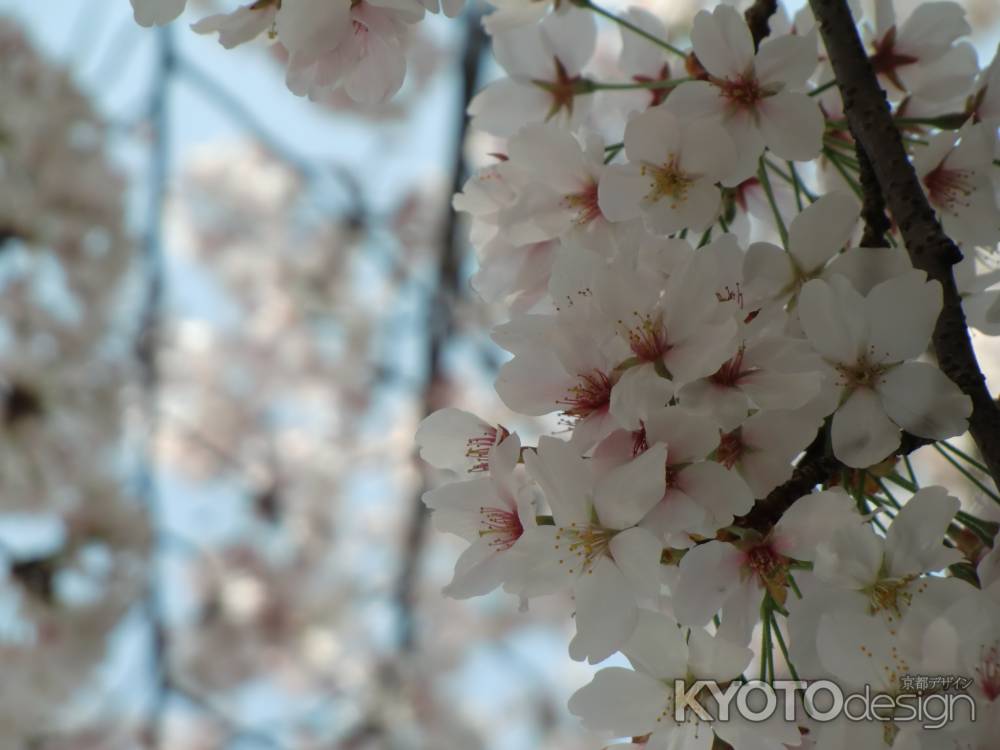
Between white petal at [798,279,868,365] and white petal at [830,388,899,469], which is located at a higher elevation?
white petal at [798,279,868,365]

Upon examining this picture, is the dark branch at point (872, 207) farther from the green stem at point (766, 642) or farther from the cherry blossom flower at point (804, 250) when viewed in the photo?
the green stem at point (766, 642)

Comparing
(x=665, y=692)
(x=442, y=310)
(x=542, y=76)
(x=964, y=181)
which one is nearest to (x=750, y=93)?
(x=964, y=181)

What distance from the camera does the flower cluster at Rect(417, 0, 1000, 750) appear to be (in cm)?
48

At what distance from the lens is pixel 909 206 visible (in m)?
0.53

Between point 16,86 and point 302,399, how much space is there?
103 inches

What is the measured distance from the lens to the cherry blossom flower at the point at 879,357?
1.65 feet

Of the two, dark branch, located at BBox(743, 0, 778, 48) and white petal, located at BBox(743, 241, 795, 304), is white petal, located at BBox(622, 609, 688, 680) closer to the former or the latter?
white petal, located at BBox(743, 241, 795, 304)

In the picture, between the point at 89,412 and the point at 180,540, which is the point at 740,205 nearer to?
the point at 89,412

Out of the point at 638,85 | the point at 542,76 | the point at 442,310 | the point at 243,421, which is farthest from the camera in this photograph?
the point at 243,421

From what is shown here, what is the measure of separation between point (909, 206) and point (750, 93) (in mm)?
118

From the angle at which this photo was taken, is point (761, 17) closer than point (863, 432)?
No

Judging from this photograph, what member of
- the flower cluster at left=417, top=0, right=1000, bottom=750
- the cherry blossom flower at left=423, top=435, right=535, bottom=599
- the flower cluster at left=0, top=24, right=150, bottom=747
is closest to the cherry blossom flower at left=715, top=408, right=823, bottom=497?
the flower cluster at left=417, top=0, right=1000, bottom=750

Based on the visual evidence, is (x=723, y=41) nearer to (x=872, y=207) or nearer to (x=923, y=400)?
(x=872, y=207)

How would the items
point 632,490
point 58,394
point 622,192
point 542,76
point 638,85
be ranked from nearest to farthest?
point 632,490
point 622,192
point 638,85
point 542,76
point 58,394
